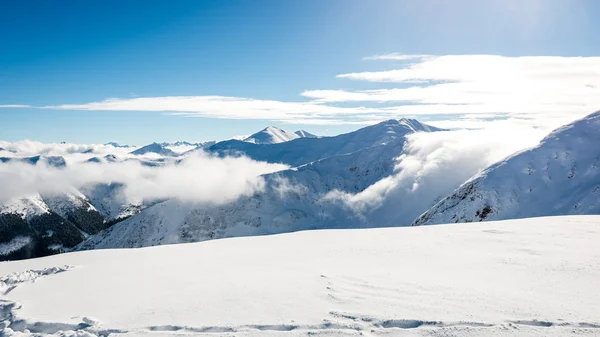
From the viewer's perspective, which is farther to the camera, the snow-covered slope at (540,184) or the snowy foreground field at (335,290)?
the snow-covered slope at (540,184)

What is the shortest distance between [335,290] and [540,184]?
10830 centimetres

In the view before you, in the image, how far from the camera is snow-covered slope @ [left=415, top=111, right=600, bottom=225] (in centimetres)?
8819

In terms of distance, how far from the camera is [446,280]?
525 inches

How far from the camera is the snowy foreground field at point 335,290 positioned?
10.2m

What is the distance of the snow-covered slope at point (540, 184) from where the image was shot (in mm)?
88188

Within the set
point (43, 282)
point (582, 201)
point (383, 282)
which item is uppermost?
point (383, 282)

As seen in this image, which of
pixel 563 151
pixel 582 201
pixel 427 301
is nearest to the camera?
pixel 427 301

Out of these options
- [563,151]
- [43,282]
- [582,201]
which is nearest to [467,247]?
[43,282]

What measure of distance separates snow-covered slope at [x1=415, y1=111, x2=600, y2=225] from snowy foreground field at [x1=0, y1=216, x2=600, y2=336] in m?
81.2

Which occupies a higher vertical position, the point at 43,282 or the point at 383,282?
the point at 383,282

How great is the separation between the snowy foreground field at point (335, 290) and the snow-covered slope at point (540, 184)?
8115 cm

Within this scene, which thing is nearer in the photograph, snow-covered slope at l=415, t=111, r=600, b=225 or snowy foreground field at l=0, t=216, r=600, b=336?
snowy foreground field at l=0, t=216, r=600, b=336

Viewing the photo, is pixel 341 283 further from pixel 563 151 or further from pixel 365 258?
pixel 563 151

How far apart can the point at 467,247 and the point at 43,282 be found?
67.3ft
